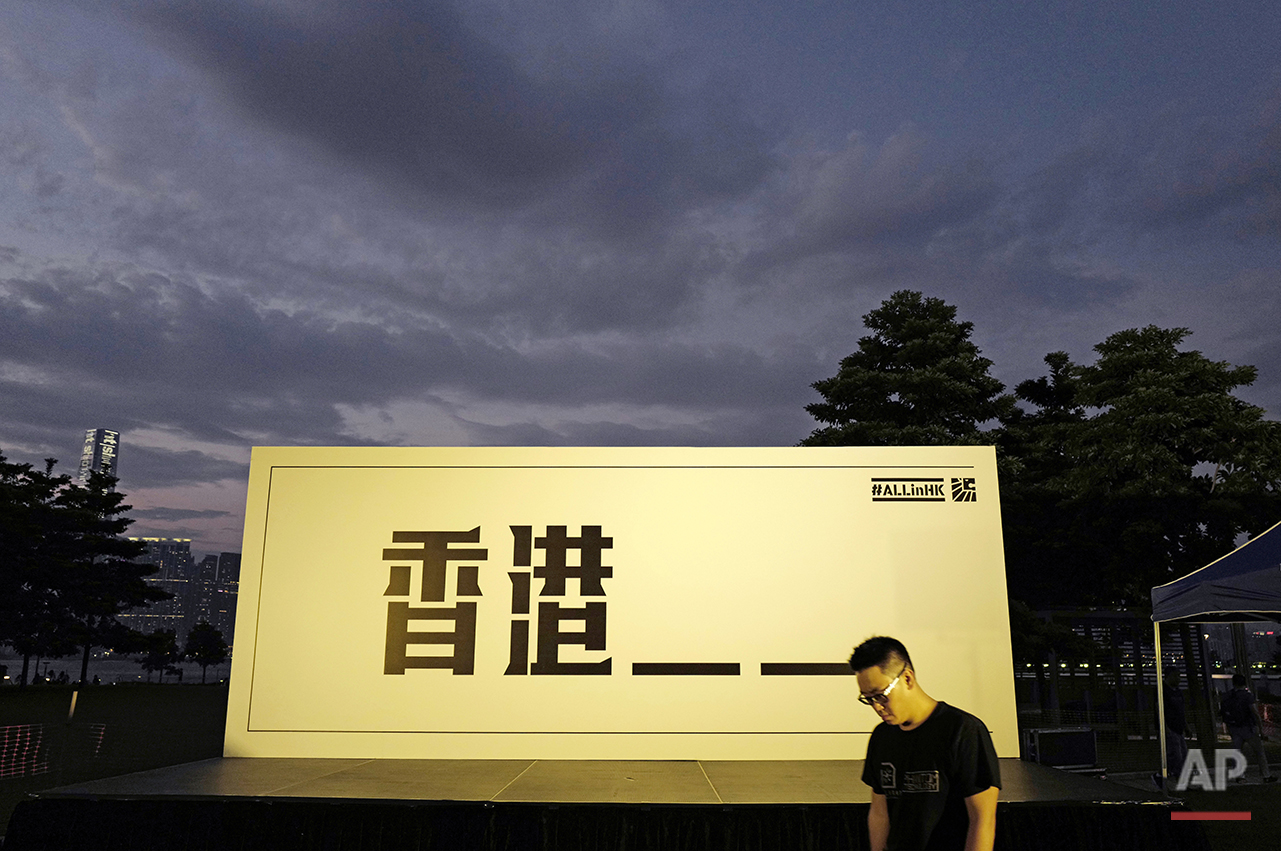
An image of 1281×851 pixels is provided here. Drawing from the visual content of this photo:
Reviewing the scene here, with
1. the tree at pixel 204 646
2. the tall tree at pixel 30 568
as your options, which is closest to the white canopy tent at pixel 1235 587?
the tall tree at pixel 30 568

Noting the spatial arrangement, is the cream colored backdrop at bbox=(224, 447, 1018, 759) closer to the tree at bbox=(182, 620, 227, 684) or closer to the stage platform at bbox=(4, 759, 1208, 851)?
the stage platform at bbox=(4, 759, 1208, 851)

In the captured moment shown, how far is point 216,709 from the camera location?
28.3 metres

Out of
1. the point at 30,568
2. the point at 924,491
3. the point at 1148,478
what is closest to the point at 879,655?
the point at 924,491

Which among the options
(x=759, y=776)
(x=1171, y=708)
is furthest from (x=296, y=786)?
(x=1171, y=708)

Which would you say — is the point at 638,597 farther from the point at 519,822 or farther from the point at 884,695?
the point at 884,695

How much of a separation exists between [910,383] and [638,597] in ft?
58.1

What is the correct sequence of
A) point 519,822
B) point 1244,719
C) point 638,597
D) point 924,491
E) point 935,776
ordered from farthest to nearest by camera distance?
point 1244,719 → point 924,491 → point 638,597 → point 519,822 → point 935,776

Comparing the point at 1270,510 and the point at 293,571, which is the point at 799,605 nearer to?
the point at 293,571

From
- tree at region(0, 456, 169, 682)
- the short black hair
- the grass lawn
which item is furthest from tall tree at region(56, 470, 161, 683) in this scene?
the short black hair

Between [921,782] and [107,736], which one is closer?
[921,782]

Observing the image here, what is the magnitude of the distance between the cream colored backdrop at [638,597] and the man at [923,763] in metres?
5.42

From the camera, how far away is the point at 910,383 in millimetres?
24406

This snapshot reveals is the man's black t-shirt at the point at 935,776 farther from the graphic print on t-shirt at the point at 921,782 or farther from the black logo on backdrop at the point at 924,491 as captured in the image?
the black logo on backdrop at the point at 924,491

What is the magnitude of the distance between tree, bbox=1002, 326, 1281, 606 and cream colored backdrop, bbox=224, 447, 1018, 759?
1524 centimetres
